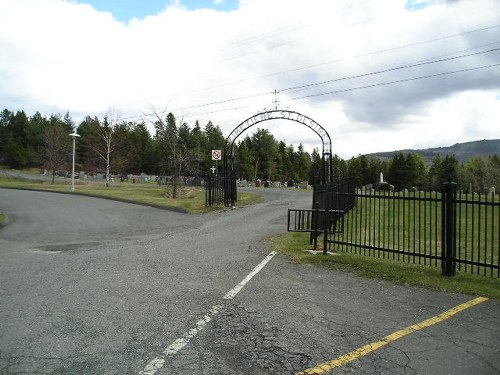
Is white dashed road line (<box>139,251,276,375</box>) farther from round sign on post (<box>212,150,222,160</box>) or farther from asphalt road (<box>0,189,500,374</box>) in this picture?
round sign on post (<box>212,150,222,160</box>)

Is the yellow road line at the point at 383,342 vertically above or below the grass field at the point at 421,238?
below

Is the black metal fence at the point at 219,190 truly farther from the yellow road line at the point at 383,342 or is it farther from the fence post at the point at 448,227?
the yellow road line at the point at 383,342

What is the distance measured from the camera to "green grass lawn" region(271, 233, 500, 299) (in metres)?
6.66

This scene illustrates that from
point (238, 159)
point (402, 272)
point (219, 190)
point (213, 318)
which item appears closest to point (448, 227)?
point (402, 272)

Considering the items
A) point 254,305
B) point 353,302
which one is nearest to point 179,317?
point 254,305

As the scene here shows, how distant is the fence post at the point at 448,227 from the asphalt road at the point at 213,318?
119cm

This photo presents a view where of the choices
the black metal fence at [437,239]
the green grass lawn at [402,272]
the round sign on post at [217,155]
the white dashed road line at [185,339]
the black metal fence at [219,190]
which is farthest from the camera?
the round sign on post at [217,155]

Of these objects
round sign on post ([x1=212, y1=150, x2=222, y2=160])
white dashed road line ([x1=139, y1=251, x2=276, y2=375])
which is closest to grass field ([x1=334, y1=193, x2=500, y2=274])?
white dashed road line ([x1=139, y1=251, x2=276, y2=375])

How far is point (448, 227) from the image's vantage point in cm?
738

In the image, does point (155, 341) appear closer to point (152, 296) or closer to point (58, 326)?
point (58, 326)

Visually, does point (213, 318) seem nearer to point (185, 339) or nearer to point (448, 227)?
point (185, 339)

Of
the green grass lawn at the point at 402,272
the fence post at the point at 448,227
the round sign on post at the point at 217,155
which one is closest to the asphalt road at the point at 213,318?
the green grass lawn at the point at 402,272

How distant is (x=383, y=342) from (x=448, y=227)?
376 centimetres

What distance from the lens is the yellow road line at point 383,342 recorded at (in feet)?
12.6
